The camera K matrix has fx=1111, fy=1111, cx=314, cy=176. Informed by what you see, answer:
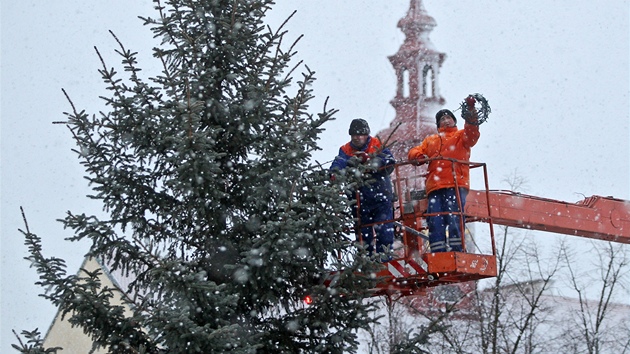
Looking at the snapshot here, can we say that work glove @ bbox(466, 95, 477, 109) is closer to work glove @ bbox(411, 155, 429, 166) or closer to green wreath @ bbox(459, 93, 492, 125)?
green wreath @ bbox(459, 93, 492, 125)

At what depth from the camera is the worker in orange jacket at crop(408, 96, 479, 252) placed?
1066 centimetres

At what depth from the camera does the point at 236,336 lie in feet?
29.5

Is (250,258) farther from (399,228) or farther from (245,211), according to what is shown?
(399,228)

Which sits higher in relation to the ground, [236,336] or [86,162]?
[86,162]

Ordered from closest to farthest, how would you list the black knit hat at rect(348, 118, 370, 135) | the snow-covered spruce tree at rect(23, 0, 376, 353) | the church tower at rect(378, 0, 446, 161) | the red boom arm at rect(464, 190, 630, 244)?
the snow-covered spruce tree at rect(23, 0, 376, 353)
the black knit hat at rect(348, 118, 370, 135)
the red boom arm at rect(464, 190, 630, 244)
the church tower at rect(378, 0, 446, 161)

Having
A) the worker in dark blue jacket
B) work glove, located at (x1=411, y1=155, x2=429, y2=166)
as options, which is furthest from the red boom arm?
the worker in dark blue jacket

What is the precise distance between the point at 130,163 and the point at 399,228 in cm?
306

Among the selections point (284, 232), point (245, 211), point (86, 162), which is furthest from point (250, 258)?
point (86, 162)

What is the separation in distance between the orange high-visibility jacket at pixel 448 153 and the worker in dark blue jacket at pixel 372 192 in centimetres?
43

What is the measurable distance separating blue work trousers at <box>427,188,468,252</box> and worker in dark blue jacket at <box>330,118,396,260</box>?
40 cm

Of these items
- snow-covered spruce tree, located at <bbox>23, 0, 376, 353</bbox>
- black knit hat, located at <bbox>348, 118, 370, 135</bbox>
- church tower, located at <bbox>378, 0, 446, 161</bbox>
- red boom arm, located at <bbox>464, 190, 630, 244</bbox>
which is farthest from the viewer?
church tower, located at <bbox>378, 0, 446, 161</bbox>

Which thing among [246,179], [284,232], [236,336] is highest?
[246,179]

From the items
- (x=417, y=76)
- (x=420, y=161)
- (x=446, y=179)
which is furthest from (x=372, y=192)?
(x=417, y=76)

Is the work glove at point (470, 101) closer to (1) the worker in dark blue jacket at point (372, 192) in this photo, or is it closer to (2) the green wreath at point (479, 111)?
(2) the green wreath at point (479, 111)
